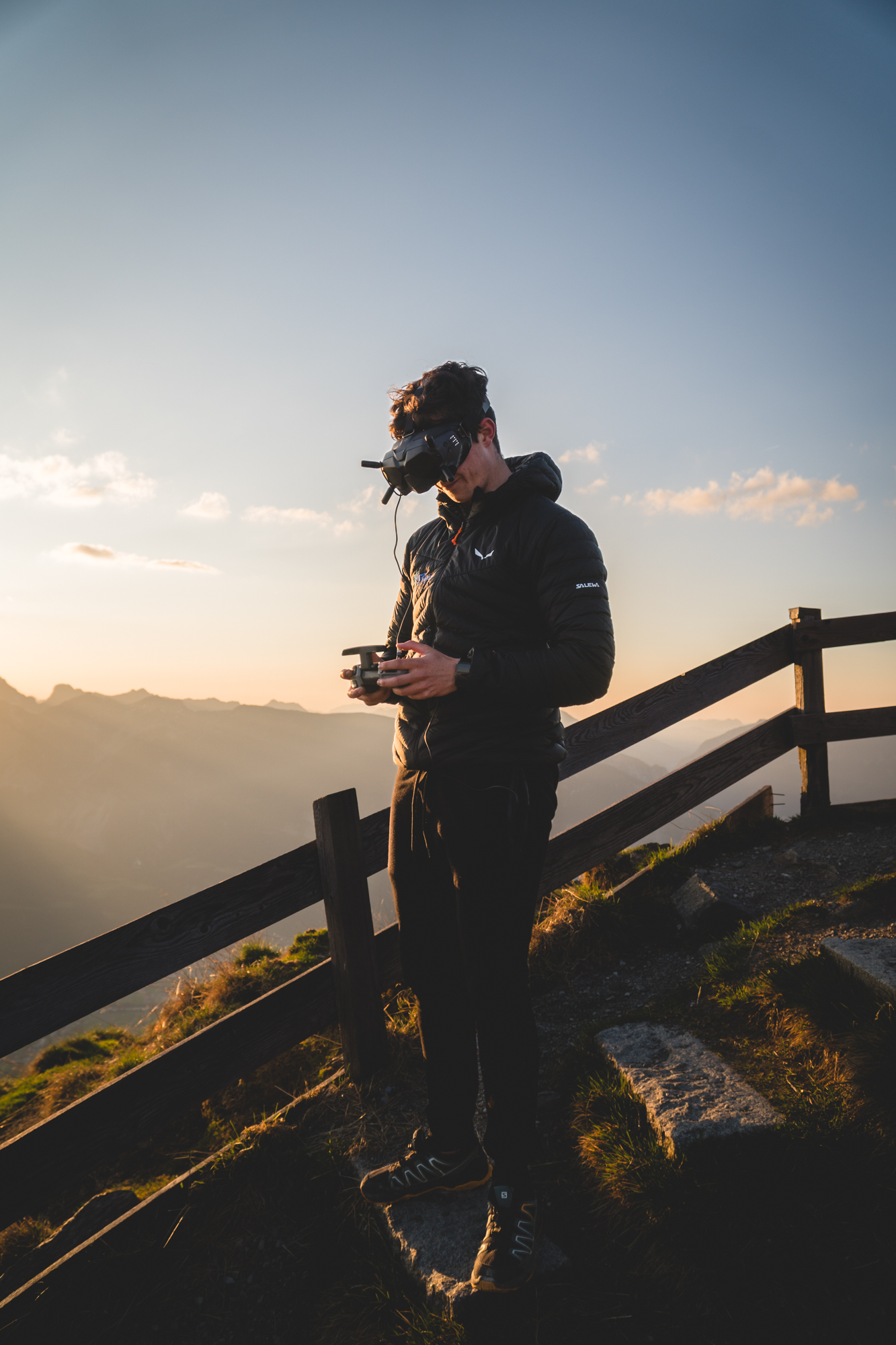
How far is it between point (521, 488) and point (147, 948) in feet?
7.99

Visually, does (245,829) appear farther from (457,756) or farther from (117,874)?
(457,756)

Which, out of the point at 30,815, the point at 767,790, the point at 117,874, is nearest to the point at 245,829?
the point at 117,874

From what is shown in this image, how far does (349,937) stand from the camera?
3.22m

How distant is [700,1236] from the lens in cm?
197

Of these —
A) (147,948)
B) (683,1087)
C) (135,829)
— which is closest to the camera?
(683,1087)

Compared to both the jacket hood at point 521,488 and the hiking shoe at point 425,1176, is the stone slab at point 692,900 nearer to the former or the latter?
the hiking shoe at point 425,1176

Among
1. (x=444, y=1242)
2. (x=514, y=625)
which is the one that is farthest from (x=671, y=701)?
(x=444, y=1242)

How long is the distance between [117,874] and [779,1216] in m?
187

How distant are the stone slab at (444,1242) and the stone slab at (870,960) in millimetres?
1659

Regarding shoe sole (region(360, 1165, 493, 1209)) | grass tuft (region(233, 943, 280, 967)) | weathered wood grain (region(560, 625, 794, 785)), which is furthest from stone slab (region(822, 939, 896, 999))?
grass tuft (region(233, 943, 280, 967))

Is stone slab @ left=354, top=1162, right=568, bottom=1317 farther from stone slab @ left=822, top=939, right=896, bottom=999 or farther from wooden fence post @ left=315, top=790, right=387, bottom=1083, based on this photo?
stone slab @ left=822, top=939, right=896, bottom=999

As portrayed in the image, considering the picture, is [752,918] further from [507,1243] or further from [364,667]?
[364,667]

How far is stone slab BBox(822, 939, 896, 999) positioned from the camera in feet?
8.64

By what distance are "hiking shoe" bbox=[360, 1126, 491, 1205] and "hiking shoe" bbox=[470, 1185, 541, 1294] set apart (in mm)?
311
